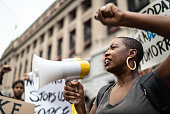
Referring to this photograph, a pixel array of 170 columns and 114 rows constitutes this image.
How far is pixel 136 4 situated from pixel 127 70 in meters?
6.88

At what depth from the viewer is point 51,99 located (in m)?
2.39

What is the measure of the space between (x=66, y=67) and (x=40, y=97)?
1.30 metres

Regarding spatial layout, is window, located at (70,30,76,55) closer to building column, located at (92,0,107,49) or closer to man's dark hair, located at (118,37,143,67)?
building column, located at (92,0,107,49)

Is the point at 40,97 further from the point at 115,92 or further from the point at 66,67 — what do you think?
the point at 115,92

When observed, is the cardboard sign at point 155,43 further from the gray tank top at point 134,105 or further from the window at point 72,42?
the window at point 72,42

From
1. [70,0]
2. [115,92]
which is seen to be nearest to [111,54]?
[115,92]

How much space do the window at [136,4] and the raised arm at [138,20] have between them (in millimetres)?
6727

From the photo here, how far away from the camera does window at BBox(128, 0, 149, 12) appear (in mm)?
6908

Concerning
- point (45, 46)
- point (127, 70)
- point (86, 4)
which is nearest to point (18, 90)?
point (127, 70)

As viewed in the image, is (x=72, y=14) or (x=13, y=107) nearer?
(x=13, y=107)

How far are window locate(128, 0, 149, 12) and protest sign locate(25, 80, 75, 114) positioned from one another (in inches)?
234

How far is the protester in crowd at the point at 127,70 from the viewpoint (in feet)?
2.60

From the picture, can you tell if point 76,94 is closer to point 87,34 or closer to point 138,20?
point 138,20

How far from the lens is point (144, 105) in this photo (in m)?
0.93
